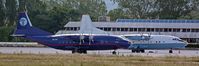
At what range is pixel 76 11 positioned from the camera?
12812 cm

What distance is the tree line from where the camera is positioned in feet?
378

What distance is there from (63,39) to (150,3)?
78.7m

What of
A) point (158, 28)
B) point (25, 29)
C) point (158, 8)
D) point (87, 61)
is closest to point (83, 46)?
point (25, 29)

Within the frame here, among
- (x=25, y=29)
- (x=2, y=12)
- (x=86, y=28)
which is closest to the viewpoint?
(x=25, y=29)

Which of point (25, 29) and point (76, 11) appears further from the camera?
point (76, 11)

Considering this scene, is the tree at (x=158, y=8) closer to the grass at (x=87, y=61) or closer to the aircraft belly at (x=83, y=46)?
the aircraft belly at (x=83, y=46)

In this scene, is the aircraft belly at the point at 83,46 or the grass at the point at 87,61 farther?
the aircraft belly at the point at 83,46

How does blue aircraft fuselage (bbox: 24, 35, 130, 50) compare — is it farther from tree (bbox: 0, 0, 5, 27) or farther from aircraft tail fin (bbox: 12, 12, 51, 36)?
tree (bbox: 0, 0, 5, 27)

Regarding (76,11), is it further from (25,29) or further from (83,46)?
(83,46)

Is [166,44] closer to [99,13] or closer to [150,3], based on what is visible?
[150,3]

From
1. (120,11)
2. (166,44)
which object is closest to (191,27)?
(166,44)

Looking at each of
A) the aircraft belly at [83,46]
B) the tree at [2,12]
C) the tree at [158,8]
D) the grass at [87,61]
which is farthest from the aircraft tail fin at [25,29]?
the tree at [158,8]

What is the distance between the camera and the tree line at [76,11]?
115250 mm

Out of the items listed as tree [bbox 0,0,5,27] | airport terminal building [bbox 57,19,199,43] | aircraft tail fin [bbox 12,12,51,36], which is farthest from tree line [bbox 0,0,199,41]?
aircraft tail fin [bbox 12,12,51,36]
